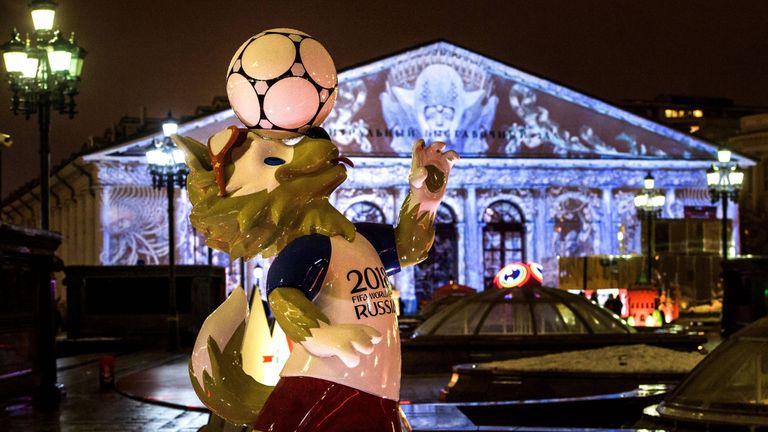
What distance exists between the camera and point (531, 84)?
54.2 m

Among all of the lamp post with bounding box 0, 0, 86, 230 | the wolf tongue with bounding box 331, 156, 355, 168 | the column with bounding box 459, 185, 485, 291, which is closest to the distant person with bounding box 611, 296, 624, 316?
the lamp post with bounding box 0, 0, 86, 230

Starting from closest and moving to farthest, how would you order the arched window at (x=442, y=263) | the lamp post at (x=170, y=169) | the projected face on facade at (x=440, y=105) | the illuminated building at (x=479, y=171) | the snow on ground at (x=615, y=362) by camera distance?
the snow on ground at (x=615, y=362) < the lamp post at (x=170, y=169) < the illuminated building at (x=479, y=171) < the projected face on facade at (x=440, y=105) < the arched window at (x=442, y=263)

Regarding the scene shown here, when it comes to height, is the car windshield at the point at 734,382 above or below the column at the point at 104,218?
below

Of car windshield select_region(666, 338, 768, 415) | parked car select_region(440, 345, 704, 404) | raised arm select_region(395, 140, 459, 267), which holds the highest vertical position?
raised arm select_region(395, 140, 459, 267)

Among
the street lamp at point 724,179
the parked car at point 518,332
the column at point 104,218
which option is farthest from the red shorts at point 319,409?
the column at point 104,218

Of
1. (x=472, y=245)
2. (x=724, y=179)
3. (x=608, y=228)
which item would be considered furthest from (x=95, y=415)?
(x=608, y=228)

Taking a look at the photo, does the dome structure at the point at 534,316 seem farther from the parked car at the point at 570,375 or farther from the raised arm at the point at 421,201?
the raised arm at the point at 421,201

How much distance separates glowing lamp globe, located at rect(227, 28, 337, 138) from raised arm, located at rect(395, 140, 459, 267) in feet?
1.49

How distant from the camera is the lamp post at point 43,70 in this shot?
1780 centimetres

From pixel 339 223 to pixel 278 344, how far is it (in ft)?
2.31

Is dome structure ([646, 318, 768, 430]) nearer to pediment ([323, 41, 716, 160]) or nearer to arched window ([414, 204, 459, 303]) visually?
pediment ([323, 41, 716, 160])

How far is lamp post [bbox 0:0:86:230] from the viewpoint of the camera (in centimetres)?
1780

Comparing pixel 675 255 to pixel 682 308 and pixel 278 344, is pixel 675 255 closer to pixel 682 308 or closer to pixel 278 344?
pixel 682 308

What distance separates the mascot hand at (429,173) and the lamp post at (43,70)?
13.4 meters
